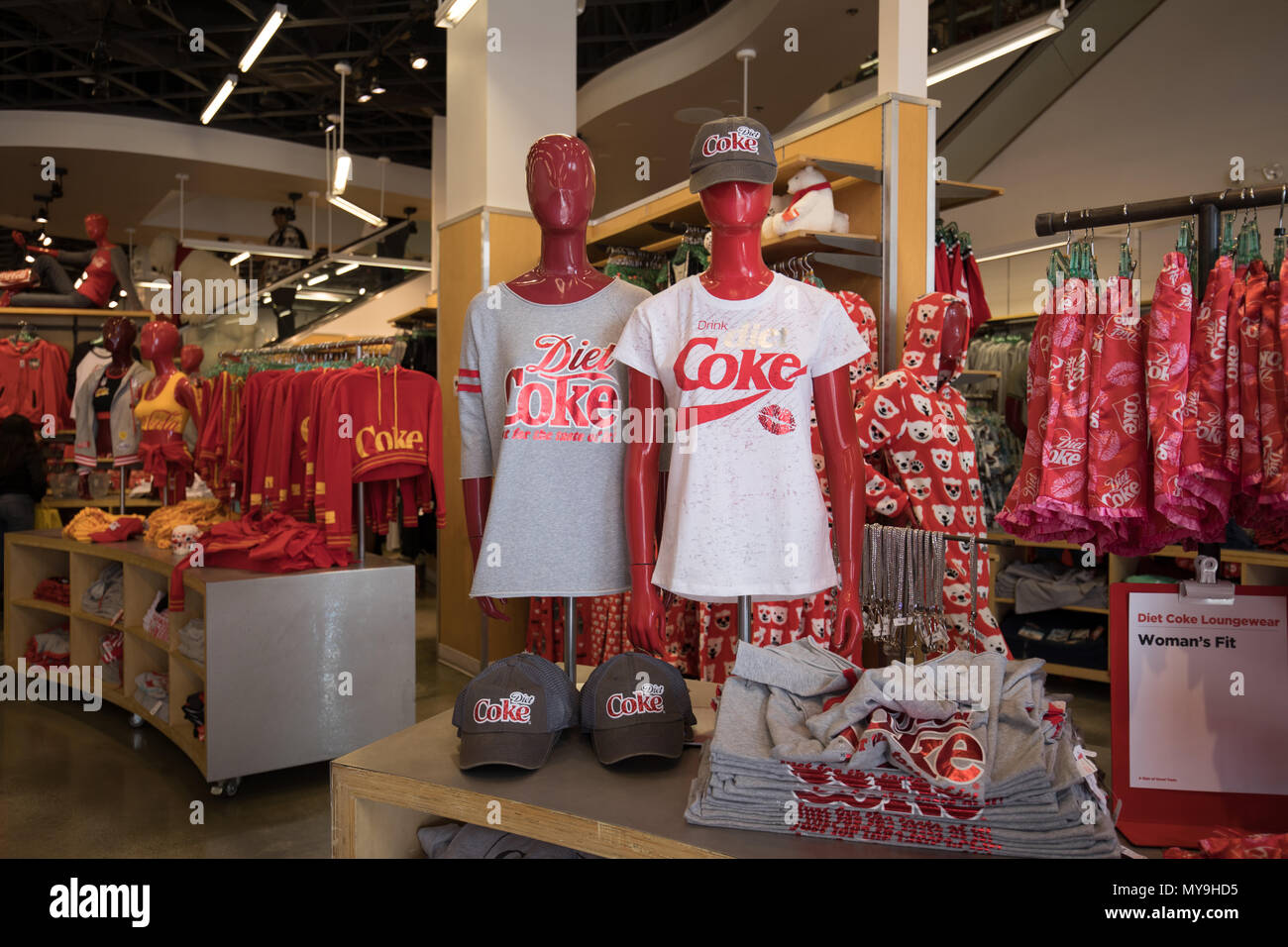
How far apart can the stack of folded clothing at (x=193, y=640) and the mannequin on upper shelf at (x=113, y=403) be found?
75.1 inches

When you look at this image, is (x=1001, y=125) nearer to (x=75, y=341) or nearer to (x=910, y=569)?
(x=910, y=569)

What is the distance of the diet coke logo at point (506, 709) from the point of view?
4.64 feet

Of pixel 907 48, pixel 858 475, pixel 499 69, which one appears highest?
Answer: pixel 499 69

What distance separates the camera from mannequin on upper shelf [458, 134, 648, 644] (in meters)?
2.01

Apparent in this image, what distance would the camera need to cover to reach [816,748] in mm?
1189

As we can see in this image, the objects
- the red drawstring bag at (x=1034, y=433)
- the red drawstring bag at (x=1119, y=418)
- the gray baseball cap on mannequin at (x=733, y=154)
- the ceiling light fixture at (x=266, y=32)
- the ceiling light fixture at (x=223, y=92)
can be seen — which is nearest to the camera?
the gray baseball cap on mannequin at (x=733, y=154)

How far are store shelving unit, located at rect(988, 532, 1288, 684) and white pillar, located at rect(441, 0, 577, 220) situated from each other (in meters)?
3.30

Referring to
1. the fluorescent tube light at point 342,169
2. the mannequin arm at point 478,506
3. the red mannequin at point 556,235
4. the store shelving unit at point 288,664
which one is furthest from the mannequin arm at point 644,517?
the fluorescent tube light at point 342,169

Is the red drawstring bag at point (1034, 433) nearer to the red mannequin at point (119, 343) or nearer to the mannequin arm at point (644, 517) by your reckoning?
the mannequin arm at point (644, 517)

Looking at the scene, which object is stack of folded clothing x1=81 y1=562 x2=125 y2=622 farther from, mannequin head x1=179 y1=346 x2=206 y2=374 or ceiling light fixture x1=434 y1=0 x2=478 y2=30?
ceiling light fixture x1=434 y1=0 x2=478 y2=30
